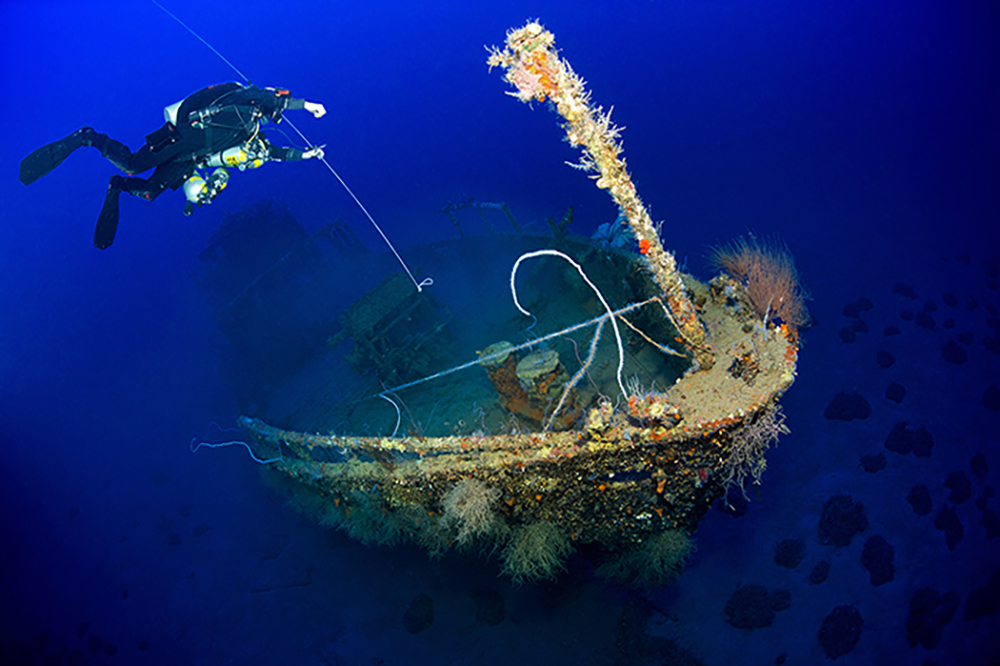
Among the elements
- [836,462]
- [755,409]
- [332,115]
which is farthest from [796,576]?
[332,115]

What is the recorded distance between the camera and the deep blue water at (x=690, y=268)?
8047 mm

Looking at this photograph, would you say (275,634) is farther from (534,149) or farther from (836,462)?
(534,149)

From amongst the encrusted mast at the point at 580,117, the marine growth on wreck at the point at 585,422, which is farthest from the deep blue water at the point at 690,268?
the encrusted mast at the point at 580,117

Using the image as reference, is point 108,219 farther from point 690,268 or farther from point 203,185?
point 690,268

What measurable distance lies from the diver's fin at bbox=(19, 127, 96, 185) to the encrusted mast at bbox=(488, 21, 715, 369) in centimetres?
513

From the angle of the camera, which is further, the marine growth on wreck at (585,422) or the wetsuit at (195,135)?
the wetsuit at (195,135)

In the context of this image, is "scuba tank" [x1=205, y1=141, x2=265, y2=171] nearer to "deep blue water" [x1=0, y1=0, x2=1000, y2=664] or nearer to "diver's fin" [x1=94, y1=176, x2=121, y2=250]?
"diver's fin" [x1=94, y1=176, x2=121, y2=250]

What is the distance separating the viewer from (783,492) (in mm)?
9297

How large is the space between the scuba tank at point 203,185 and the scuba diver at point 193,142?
12 mm

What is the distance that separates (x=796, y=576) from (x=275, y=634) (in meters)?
10.1

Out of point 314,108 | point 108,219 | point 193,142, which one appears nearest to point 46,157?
point 108,219

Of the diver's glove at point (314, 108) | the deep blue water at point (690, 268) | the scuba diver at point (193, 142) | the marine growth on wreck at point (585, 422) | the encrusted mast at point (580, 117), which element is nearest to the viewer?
the encrusted mast at point (580, 117)

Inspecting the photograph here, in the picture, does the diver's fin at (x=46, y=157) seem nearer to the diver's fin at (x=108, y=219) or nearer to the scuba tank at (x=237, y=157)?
the diver's fin at (x=108, y=219)

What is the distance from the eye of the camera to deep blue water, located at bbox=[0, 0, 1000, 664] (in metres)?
8.05
